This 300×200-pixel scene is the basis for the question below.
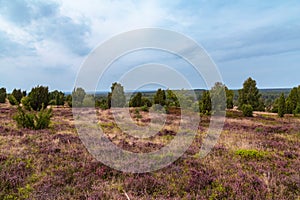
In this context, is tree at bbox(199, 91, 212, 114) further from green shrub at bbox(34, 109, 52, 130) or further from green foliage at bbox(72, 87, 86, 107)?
green foliage at bbox(72, 87, 86, 107)

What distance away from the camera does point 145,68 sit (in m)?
8.27

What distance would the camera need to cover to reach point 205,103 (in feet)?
84.6

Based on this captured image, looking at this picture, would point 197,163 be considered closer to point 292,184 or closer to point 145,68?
point 292,184

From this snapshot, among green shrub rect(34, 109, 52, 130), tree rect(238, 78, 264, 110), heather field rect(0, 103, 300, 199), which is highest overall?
tree rect(238, 78, 264, 110)

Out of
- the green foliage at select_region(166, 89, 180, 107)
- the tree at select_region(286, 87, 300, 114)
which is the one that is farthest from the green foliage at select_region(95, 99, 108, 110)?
the tree at select_region(286, 87, 300, 114)

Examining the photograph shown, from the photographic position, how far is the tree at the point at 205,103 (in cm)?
2545

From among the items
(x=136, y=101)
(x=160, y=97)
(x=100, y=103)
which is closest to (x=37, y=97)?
(x=100, y=103)

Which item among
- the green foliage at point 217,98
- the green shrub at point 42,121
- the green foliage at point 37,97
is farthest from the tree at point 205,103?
the green foliage at point 37,97

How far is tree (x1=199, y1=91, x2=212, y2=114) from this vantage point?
25452 mm

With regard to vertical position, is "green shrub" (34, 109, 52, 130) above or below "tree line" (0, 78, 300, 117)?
below

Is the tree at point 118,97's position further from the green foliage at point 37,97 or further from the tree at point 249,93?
the tree at point 249,93

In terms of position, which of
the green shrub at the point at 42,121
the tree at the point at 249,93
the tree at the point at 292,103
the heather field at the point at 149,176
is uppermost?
the tree at the point at 249,93

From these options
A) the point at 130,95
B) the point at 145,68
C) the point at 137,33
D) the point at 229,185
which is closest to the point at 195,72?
the point at 145,68

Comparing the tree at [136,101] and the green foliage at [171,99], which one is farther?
the tree at [136,101]
